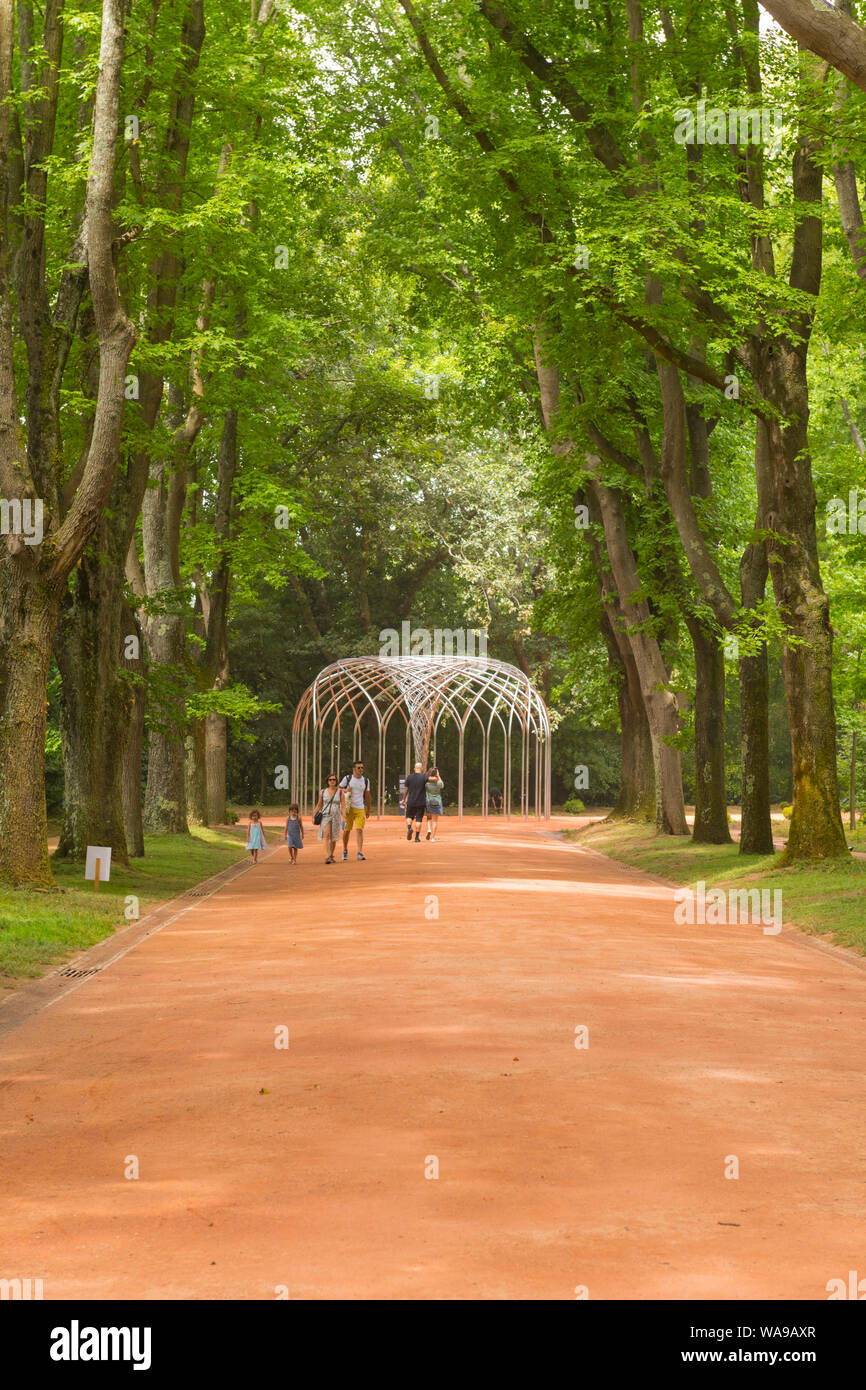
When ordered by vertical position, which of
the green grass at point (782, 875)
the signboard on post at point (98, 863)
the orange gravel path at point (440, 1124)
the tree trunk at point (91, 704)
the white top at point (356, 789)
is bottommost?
the green grass at point (782, 875)

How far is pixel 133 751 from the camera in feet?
84.2

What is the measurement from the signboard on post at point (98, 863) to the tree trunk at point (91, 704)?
8.32ft

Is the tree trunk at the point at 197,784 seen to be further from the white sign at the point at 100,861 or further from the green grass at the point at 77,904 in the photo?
Answer: the white sign at the point at 100,861

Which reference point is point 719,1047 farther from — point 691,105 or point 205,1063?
point 691,105

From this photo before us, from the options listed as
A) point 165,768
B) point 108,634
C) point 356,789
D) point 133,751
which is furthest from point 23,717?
point 165,768

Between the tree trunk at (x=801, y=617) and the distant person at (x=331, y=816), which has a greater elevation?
the tree trunk at (x=801, y=617)

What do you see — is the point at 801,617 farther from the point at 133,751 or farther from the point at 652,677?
the point at 133,751

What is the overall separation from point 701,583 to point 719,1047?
16116mm

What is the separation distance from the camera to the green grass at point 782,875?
644 inches

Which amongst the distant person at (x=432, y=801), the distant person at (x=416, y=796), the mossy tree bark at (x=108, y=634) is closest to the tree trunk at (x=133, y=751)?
the mossy tree bark at (x=108, y=634)

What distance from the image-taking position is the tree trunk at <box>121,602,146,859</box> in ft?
80.7

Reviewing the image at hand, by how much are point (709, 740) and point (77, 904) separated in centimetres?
1403

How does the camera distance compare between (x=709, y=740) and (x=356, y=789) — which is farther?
(x=709, y=740)
